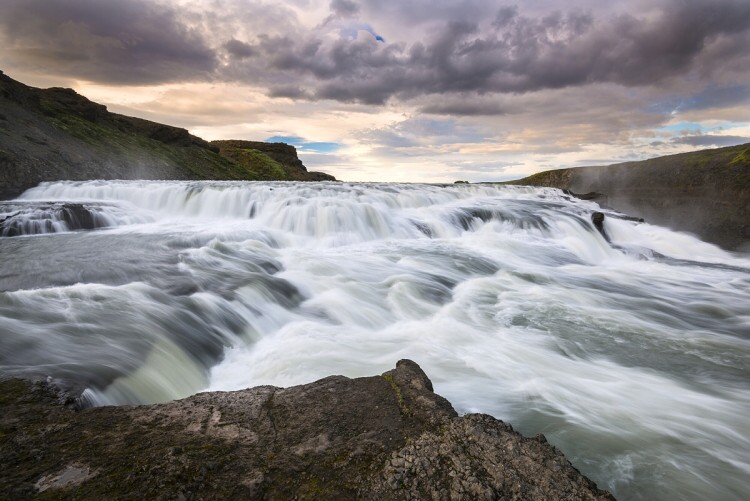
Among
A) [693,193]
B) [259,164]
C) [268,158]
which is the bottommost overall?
[693,193]

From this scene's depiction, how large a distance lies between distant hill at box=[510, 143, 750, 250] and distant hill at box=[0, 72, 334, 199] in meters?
29.2

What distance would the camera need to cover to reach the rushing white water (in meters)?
3.42

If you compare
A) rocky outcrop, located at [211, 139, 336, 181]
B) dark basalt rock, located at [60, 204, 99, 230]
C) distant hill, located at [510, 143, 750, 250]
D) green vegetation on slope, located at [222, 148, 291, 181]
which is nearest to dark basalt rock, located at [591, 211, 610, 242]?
distant hill, located at [510, 143, 750, 250]

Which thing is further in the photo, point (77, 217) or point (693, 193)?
point (693, 193)

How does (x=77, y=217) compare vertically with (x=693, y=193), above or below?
below

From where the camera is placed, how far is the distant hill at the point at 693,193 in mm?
16359

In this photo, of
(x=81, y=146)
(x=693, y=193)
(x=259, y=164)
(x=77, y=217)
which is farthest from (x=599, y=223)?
(x=259, y=164)

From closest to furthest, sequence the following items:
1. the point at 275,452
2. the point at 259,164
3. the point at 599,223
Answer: the point at 275,452
the point at 599,223
the point at 259,164

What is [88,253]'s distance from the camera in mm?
8359

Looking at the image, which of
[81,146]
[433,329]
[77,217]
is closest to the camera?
[433,329]

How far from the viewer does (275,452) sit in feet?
6.46

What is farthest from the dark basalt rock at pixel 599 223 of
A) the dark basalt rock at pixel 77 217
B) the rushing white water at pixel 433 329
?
the dark basalt rock at pixel 77 217

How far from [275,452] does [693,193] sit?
22654mm

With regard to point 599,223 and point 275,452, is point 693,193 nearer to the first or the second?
point 599,223
